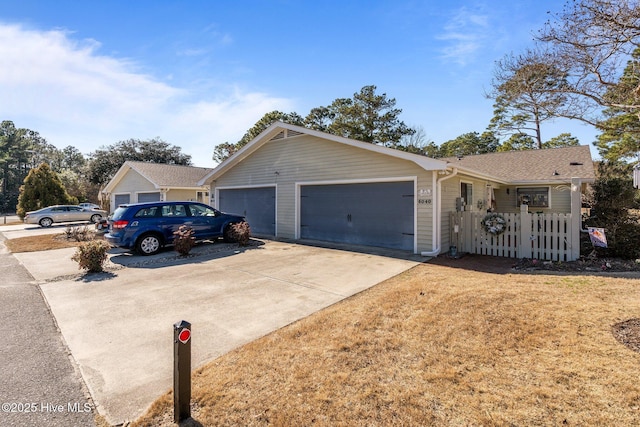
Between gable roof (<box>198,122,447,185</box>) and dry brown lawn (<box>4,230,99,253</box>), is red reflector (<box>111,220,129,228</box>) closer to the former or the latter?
dry brown lawn (<box>4,230,99,253</box>)

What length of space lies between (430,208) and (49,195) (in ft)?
93.7

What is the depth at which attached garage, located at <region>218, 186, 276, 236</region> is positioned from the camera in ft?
44.3

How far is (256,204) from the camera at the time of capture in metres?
14.1

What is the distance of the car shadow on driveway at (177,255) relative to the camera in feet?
27.5

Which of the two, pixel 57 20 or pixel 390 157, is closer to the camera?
pixel 57 20

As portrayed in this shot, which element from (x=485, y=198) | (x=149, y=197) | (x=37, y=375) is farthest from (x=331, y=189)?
(x=149, y=197)

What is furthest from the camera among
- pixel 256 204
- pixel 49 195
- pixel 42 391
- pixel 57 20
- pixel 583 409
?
pixel 49 195

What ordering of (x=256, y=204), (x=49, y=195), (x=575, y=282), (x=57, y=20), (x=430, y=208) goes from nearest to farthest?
1. (x=575, y=282)
2. (x=57, y=20)
3. (x=430, y=208)
4. (x=256, y=204)
5. (x=49, y=195)

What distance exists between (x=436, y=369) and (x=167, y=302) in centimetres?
429

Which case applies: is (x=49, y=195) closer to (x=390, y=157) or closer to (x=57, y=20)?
(x=57, y=20)

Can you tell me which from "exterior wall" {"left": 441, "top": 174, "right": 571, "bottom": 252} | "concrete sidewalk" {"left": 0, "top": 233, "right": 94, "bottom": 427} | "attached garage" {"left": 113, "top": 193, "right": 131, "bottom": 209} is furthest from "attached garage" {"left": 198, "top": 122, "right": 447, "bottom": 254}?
"attached garage" {"left": 113, "top": 193, "right": 131, "bottom": 209}

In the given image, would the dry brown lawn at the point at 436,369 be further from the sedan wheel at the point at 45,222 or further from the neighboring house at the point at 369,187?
the sedan wheel at the point at 45,222

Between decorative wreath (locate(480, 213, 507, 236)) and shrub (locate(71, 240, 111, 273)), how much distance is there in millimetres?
9926

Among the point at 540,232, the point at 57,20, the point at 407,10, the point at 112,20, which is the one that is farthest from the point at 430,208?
the point at 57,20
